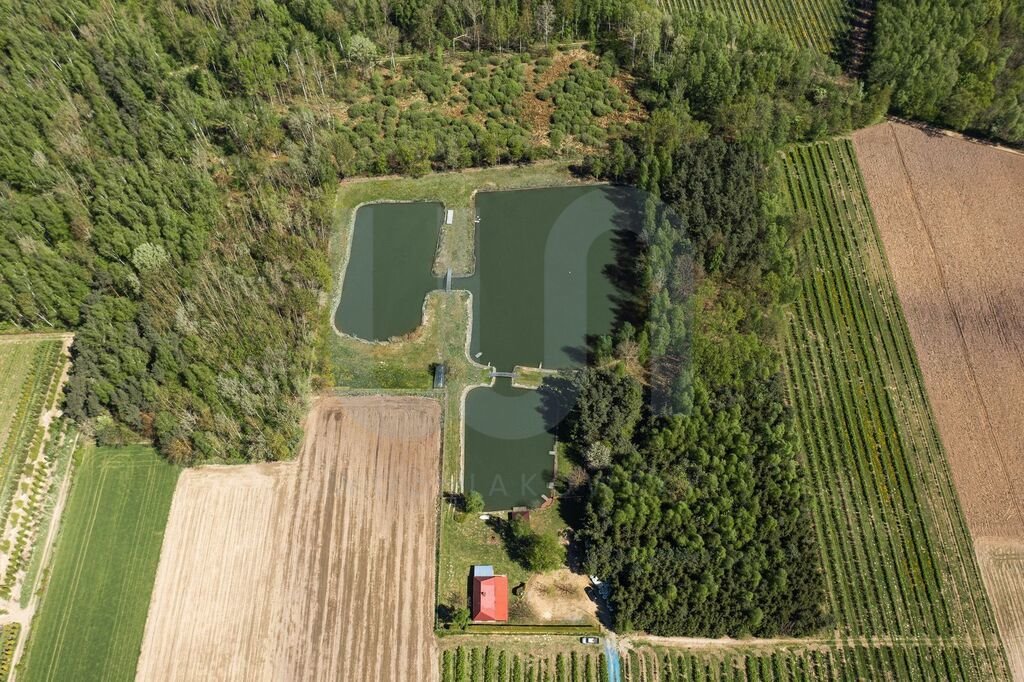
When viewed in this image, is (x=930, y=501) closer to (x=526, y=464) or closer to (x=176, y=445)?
(x=526, y=464)

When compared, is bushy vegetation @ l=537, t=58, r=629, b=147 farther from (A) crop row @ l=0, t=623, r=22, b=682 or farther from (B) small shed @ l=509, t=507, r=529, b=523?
(A) crop row @ l=0, t=623, r=22, b=682

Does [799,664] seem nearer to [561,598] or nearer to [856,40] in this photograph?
[561,598]

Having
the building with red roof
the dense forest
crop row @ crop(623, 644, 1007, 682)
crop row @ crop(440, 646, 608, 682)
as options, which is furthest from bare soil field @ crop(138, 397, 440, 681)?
crop row @ crop(623, 644, 1007, 682)

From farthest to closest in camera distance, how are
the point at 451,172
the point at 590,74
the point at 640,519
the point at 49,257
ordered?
the point at 590,74 → the point at 451,172 → the point at 49,257 → the point at 640,519

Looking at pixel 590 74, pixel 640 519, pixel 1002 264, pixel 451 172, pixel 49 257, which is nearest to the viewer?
pixel 640 519

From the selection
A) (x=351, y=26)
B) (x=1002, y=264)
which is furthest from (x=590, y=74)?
(x=1002, y=264)

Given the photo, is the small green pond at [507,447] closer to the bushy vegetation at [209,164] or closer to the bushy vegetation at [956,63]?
the bushy vegetation at [209,164]

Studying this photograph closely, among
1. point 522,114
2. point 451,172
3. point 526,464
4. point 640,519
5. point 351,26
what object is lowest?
point 640,519
